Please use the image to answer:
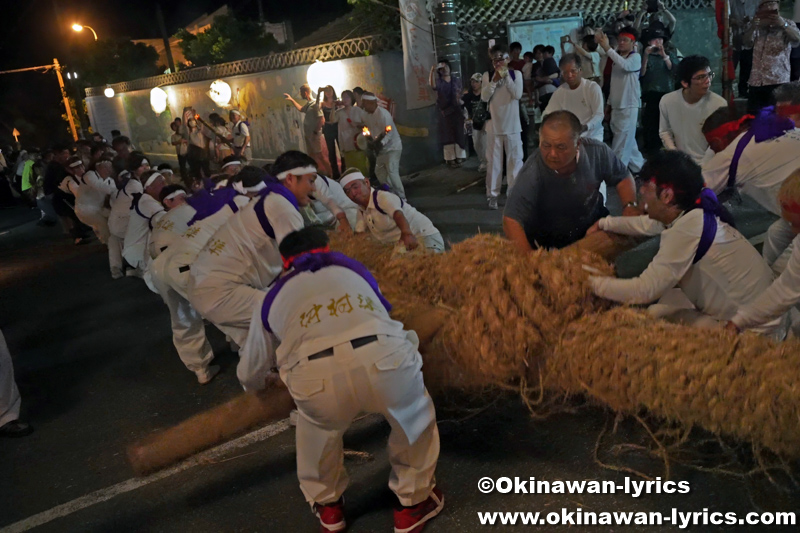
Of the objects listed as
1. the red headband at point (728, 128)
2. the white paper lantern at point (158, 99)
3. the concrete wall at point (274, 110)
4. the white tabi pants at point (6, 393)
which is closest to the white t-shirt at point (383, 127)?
the concrete wall at point (274, 110)

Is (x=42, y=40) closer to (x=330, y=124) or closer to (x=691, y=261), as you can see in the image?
(x=330, y=124)

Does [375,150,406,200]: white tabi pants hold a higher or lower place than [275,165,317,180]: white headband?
lower

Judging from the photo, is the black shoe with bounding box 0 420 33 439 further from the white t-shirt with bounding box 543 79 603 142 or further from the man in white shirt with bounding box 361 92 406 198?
the man in white shirt with bounding box 361 92 406 198

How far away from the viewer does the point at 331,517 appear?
10.7 ft

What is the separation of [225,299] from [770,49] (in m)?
7.04

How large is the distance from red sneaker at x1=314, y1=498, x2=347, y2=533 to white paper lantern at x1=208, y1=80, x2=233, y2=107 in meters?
16.9

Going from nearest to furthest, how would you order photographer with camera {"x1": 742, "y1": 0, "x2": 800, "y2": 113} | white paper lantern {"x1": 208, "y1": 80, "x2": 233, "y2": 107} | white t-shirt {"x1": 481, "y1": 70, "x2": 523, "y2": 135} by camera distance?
photographer with camera {"x1": 742, "y1": 0, "x2": 800, "y2": 113} → white t-shirt {"x1": 481, "y1": 70, "x2": 523, "y2": 135} → white paper lantern {"x1": 208, "y1": 80, "x2": 233, "y2": 107}

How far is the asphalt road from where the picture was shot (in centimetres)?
329

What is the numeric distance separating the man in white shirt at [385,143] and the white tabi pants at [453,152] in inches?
97.1

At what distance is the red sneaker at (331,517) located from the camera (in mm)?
3273

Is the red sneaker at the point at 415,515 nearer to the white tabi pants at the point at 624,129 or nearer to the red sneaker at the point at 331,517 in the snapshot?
the red sneaker at the point at 331,517

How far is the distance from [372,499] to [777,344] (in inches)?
88.0

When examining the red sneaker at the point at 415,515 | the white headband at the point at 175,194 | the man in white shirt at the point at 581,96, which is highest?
the man in white shirt at the point at 581,96

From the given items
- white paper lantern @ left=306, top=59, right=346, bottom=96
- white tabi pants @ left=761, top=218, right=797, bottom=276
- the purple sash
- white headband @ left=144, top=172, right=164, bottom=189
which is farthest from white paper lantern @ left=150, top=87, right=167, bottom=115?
white tabi pants @ left=761, top=218, right=797, bottom=276
